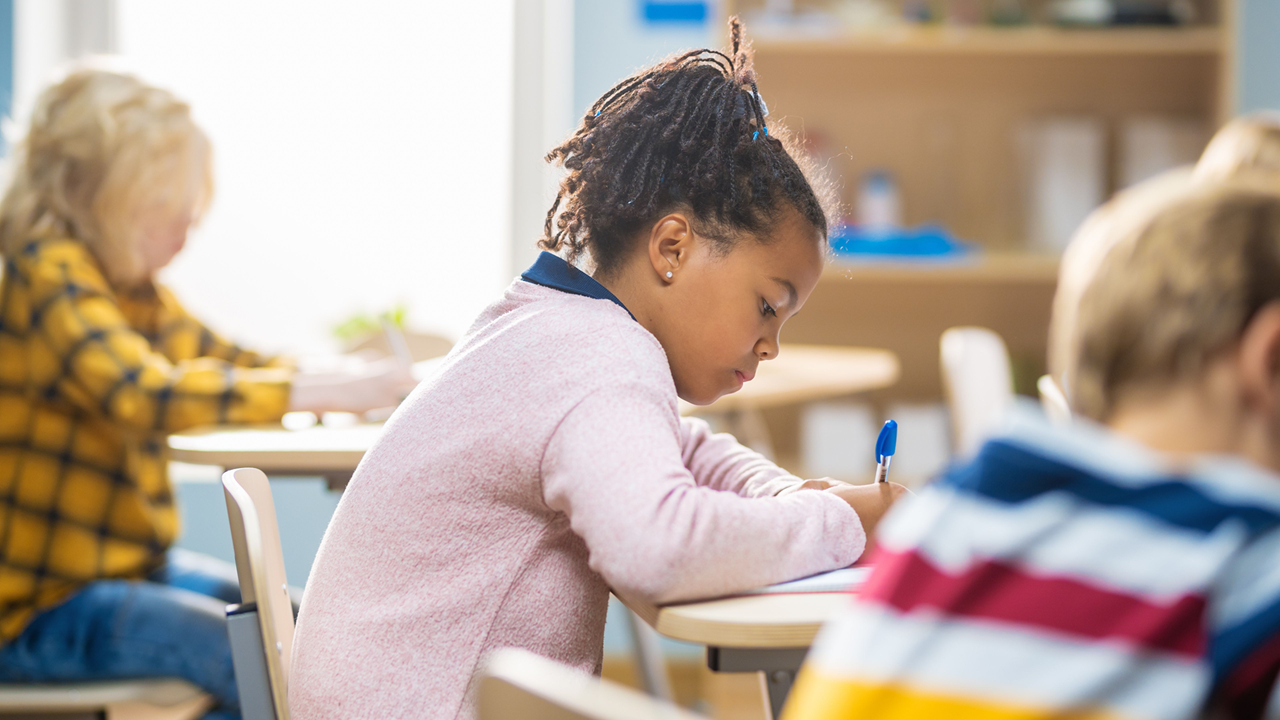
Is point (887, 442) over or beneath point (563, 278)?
beneath

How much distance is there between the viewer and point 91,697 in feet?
5.01

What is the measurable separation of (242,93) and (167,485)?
1674mm

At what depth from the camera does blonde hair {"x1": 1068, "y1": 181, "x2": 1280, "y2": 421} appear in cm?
56

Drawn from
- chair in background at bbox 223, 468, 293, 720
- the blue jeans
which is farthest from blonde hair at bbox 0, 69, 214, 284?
chair in background at bbox 223, 468, 293, 720

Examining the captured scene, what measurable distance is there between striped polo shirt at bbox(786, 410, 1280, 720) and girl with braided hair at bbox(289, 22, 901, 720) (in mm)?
279

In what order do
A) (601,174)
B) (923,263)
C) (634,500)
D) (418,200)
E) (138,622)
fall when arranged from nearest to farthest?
(634,500), (601,174), (138,622), (923,263), (418,200)

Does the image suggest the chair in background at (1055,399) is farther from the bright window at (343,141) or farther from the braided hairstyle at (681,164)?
the bright window at (343,141)

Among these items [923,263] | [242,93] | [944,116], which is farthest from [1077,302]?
[242,93]

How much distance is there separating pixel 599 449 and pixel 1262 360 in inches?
17.0

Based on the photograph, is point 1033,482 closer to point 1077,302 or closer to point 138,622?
point 1077,302

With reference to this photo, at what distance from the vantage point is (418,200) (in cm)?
327

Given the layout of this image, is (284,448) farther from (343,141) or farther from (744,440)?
(343,141)

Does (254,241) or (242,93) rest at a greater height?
(242,93)

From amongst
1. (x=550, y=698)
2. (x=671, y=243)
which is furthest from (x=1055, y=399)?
(x=550, y=698)
